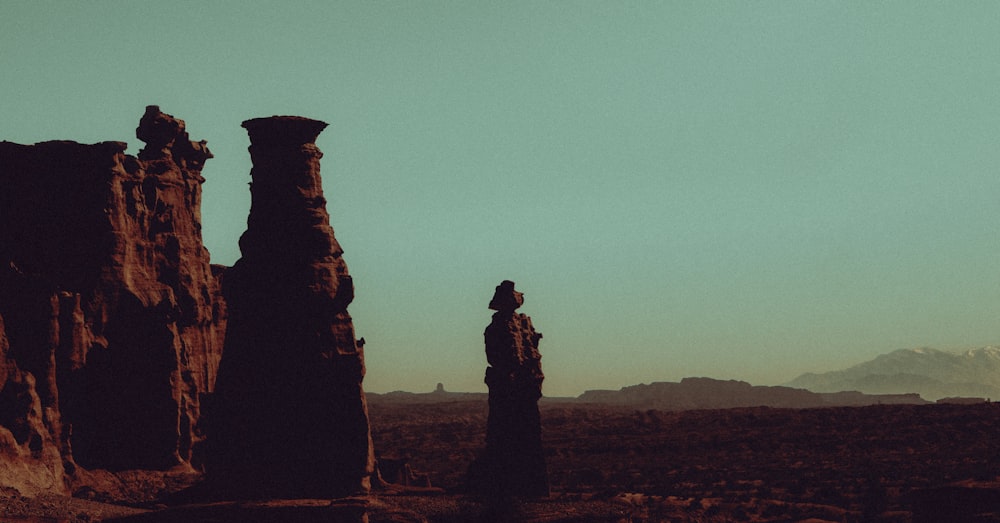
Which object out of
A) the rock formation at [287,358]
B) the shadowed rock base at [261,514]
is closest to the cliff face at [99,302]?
the rock formation at [287,358]

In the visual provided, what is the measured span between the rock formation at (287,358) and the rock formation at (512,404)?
7192 millimetres

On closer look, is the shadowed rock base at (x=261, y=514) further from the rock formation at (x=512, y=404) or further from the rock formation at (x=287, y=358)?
the rock formation at (x=512, y=404)

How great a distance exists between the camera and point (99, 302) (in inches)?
2010

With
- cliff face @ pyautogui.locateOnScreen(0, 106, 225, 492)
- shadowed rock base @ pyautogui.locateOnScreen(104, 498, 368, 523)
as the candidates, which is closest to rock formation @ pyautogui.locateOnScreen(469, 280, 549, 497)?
shadowed rock base @ pyautogui.locateOnScreen(104, 498, 368, 523)

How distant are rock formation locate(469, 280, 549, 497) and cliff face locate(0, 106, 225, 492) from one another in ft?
52.5

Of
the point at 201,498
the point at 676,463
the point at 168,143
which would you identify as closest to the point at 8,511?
the point at 201,498

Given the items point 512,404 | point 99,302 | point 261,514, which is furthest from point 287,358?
point 99,302

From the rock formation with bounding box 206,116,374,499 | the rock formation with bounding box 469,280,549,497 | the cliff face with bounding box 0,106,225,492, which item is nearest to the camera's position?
the rock formation with bounding box 206,116,374,499

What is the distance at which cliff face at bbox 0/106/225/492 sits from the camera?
159 ft

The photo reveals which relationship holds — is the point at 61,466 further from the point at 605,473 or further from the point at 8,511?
the point at 605,473

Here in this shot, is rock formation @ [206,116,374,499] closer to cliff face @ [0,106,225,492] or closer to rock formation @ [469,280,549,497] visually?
rock formation @ [469,280,549,497]

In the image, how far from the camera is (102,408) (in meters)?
50.5

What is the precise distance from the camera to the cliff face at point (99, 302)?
159 ft

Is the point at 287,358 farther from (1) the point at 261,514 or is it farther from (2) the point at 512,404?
(2) the point at 512,404
